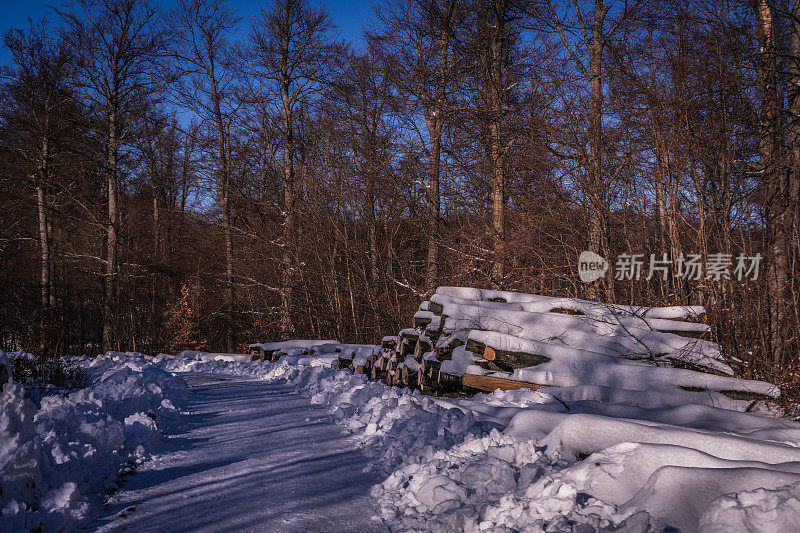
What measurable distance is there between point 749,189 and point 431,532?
7.34 metres

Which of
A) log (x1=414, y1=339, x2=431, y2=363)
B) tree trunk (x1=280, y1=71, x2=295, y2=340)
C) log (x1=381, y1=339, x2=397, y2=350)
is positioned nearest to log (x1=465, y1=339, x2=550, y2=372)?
log (x1=414, y1=339, x2=431, y2=363)

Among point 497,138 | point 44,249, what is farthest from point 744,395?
point 44,249

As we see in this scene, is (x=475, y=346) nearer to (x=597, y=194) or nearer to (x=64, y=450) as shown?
(x=64, y=450)

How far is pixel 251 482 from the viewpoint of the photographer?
3.72 meters

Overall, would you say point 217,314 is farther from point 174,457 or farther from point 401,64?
point 174,457

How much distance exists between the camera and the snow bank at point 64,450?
290 centimetres

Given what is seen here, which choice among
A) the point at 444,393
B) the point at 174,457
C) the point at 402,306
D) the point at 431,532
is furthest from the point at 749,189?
the point at 402,306

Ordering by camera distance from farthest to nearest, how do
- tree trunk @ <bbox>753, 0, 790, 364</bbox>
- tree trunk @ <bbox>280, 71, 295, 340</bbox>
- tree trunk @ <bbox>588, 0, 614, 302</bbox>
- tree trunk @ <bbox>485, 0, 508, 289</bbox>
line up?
tree trunk @ <bbox>280, 71, 295, 340</bbox> → tree trunk @ <bbox>485, 0, 508, 289</bbox> → tree trunk @ <bbox>588, 0, 614, 302</bbox> → tree trunk @ <bbox>753, 0, 790, 364</bbox>

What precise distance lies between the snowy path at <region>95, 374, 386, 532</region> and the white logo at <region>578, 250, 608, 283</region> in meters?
7.78

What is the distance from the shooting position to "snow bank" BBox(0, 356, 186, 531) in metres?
2.90

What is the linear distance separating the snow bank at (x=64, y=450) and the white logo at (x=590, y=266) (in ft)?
30.1

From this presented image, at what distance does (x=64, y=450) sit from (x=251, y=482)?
1.29m

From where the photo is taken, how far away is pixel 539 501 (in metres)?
2.70

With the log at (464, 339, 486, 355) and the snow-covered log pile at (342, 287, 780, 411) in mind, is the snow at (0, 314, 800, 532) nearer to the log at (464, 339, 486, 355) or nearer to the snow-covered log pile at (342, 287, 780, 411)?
the snow-covered log pile at (342, 287, 780, 411)
